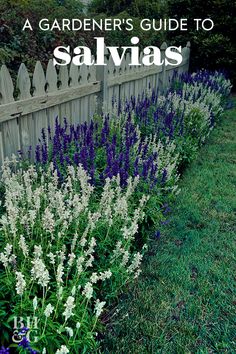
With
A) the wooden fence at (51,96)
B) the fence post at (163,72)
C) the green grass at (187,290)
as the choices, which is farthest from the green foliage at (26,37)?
the green grass at (187,290)

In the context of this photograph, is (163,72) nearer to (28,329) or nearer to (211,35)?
(211,35)

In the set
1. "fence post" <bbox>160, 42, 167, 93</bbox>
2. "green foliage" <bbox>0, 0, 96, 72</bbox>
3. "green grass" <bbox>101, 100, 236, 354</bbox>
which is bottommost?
"green grass" <bbox>101, 100, 236, 354</bbox>

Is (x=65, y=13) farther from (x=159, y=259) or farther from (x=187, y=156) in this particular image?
(x=159, y=259)

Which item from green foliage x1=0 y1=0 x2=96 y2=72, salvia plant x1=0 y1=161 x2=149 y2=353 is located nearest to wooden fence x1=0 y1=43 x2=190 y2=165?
green foliage x1=0 y1=0 x2=96 y2=72

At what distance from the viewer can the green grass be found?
7.91 ft

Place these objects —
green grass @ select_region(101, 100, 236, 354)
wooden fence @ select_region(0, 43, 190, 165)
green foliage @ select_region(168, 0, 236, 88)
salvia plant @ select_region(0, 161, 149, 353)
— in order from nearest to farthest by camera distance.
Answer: salvia plant @ select_region(0, 161, 149, 353) < green grass @ select_region(101, 100, 236, 354) < wooden fence @ select_region(0, 43, 190, 165) < green foliage @ select_region(168, 0, 236, 88)

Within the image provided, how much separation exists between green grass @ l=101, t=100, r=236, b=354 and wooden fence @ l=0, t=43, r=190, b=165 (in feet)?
5.53

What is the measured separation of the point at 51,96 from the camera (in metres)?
3.84

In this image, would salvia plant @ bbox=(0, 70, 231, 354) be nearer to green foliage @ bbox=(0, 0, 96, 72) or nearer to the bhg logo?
the bhg logo

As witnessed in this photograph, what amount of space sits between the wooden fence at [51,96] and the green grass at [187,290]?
1687 mm

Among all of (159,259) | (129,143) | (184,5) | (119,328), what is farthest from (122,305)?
(184,5)

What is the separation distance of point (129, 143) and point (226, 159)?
276 cm

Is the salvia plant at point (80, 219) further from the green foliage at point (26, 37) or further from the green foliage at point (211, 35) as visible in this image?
the green foliage at point (211, 35)

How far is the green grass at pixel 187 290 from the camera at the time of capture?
2.41 meters
